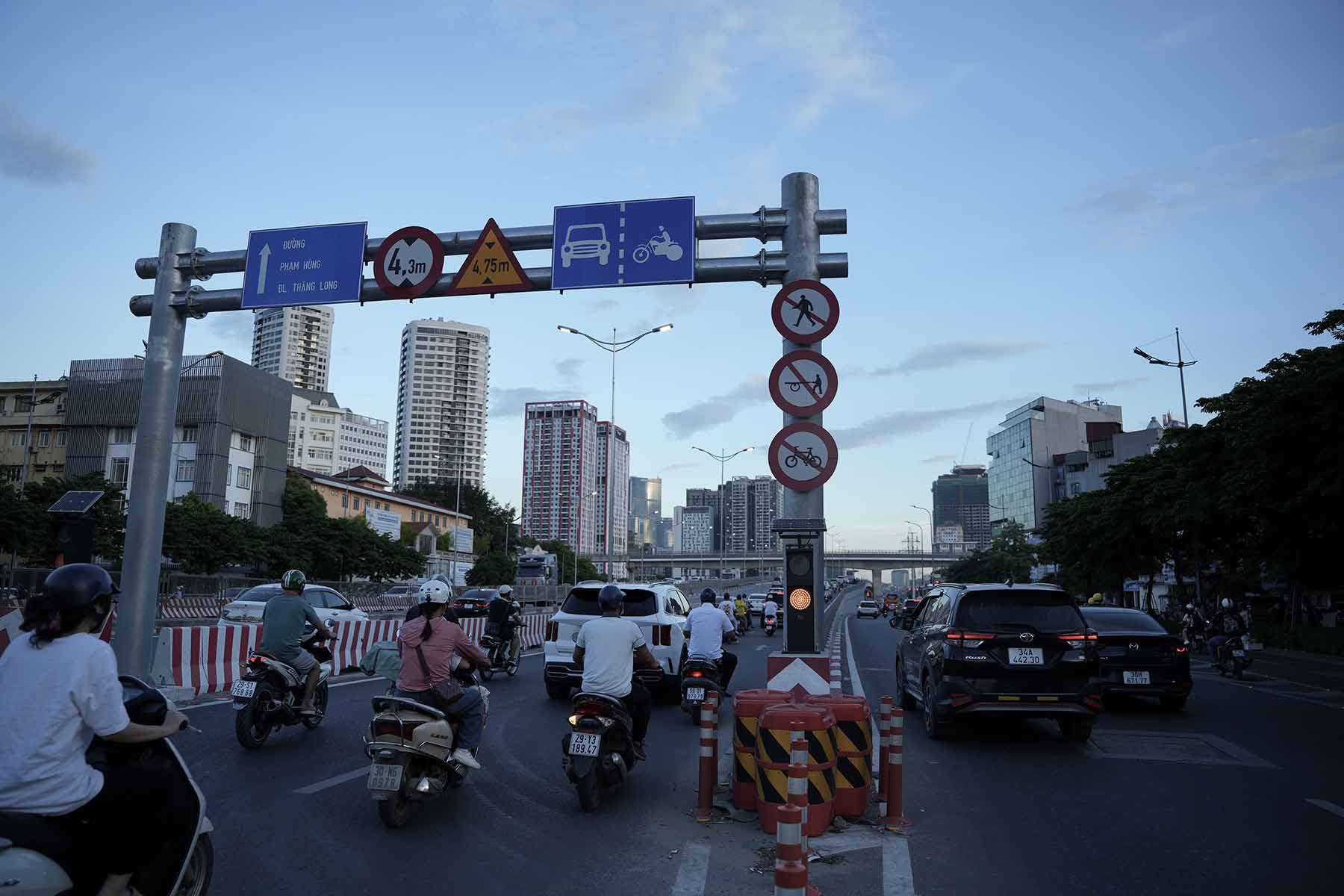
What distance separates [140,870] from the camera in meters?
3.81

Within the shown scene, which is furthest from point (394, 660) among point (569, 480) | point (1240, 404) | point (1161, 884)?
point (569, 480)

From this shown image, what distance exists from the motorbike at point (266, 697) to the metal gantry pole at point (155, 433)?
2.96 m

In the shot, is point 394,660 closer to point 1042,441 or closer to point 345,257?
point 345,257

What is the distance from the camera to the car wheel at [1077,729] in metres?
10.2

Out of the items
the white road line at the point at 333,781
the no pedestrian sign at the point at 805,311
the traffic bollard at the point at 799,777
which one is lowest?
the white road line at the point at 333,781

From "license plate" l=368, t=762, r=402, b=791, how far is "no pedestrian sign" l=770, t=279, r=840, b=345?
178 inches

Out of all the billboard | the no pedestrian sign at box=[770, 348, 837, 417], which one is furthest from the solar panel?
the billboard

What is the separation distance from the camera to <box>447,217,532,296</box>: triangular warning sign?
10.7 metres

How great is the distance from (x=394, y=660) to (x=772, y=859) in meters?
3.53

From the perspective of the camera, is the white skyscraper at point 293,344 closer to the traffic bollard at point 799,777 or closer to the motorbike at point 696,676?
Answer: the motorbike at point 696,676

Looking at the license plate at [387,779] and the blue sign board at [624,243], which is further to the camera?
the blue sign board at [624,243]

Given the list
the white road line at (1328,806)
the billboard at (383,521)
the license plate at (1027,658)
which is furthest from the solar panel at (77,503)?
the billboard at (383,521)

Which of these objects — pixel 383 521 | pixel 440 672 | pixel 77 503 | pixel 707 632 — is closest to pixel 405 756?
pixel 440 672

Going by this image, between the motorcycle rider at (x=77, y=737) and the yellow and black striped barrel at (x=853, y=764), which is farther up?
the motorcycle rider at (x=77, y=737)
